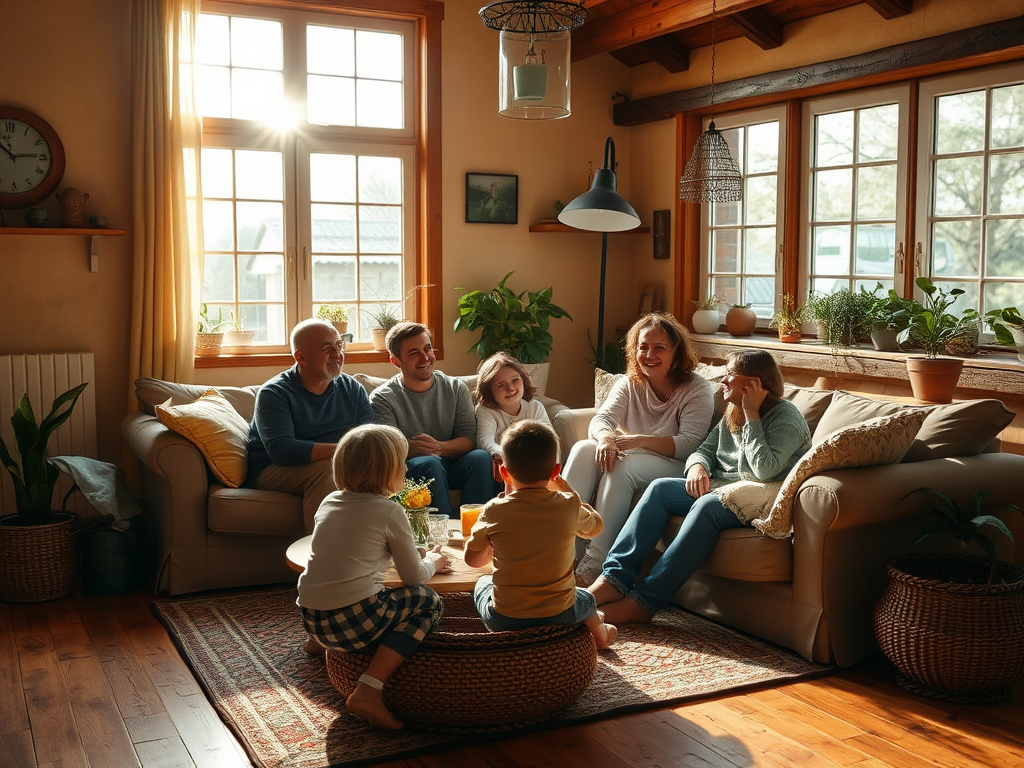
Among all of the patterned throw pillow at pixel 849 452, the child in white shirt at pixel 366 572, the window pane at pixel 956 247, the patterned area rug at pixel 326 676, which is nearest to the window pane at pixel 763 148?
the window pane at pixel 956 247

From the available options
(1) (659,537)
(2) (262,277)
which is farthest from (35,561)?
(1) (659,537)

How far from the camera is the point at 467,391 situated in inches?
175

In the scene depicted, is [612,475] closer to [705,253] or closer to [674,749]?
[674,749]

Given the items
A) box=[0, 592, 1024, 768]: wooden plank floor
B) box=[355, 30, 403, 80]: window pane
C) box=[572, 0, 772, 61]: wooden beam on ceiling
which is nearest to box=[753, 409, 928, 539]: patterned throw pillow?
box=[0, 592, 1024, 768]: wooden plank floor

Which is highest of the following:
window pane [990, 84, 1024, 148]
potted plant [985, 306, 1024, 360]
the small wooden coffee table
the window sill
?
window pane [990, 84, 1024, 148]

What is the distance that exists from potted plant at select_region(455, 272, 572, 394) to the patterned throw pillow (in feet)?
8.06

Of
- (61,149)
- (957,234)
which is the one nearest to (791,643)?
(957,234)

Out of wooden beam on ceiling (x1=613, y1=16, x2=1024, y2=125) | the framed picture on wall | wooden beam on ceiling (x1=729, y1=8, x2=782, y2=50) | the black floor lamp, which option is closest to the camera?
wooden beam on ceiling (x1=613, y1=16, x2=1024, y2=125)

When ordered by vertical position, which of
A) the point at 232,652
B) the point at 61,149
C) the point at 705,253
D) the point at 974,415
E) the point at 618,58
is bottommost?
the point at 232,652

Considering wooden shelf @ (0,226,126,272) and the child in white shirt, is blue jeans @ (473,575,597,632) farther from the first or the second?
wooden shelf @ (0,226,126,272)

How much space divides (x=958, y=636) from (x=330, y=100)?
165 inches

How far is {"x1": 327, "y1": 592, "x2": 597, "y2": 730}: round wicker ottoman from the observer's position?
260cm

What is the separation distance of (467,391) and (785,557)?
1.70 m

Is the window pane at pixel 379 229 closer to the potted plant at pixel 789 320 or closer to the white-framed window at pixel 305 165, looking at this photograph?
the white-framed window at pixel 305 165
